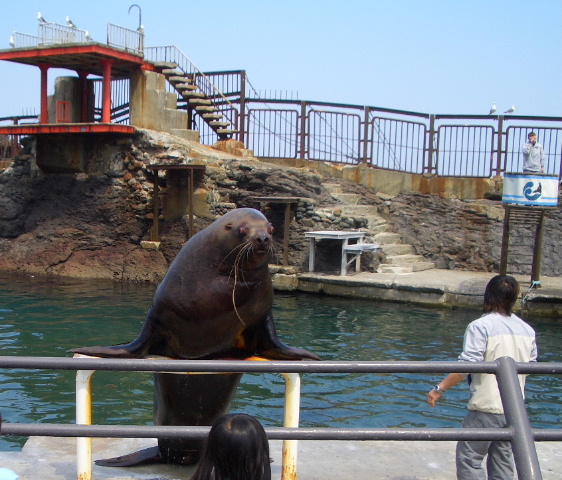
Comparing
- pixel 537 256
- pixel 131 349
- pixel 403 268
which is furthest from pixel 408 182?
pixel 131 349

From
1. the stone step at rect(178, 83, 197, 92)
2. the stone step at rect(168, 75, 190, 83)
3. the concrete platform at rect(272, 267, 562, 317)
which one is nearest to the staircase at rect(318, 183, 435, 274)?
the concrete platform at rect(272, 267, 562, 317)

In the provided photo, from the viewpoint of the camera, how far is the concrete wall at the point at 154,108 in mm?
18141

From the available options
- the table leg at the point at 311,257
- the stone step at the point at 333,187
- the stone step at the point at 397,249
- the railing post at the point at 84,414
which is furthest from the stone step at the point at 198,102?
the railing post at the point at 84,414

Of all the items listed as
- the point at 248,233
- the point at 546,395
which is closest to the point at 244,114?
the point at 546,395

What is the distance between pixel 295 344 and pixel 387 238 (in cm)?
632

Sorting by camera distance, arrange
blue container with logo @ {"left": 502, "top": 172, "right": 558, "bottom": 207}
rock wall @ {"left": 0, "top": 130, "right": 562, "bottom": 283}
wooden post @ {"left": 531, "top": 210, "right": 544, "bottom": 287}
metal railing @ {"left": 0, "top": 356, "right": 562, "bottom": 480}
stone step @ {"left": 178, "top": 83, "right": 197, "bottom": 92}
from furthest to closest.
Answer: stone step @ {"left": 178, "top": 83, "right": 197, "bottom": 92} < rock wall @ {"left": 0, "top": 130, "right": 562, "bottom": 283} < wooden post @ {"left": 531, "top": 210, "right": 544, "bottom": 287} < blue container with logo @ {"left": 502, "top": 172, "right": 558, "bottom": 207} < metal railing @ {"left": 0, "top": 356, "right": 562, "bottom": 480}

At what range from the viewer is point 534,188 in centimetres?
1247

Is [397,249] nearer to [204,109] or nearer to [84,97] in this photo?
[204,109]

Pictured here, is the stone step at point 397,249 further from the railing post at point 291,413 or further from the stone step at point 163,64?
the railing post at point 291,413

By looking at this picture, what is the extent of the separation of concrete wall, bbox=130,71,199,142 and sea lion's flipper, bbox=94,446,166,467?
1461cm

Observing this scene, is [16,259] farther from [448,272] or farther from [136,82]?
[448,272]

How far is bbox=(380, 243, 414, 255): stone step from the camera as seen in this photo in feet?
50.8

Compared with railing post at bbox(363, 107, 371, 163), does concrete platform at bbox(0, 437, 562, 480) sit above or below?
below

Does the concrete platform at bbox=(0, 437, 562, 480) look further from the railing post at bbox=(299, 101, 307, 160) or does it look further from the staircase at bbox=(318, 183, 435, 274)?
the railing post at bbox=(299, 101, 307, 160)
